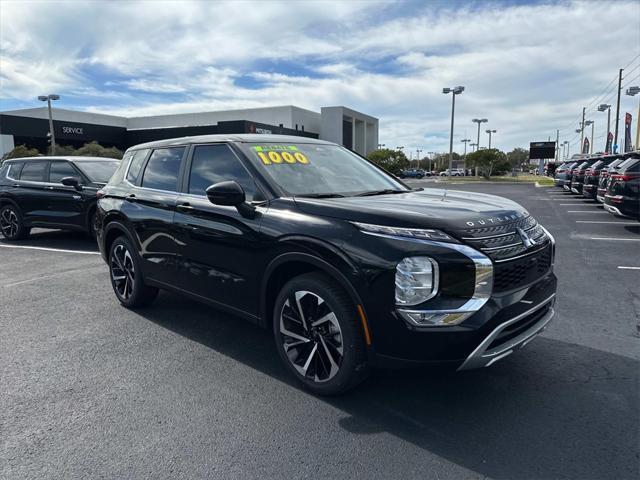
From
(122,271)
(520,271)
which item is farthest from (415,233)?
(122,271)

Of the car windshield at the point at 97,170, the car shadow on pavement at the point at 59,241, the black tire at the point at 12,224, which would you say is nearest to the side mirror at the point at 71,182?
the car windshield at the point at 97,170

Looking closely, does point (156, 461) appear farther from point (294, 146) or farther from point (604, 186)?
point (604, 186)

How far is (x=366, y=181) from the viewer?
4.34 meters

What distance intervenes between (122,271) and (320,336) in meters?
3.07

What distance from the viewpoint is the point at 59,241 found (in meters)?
10.1

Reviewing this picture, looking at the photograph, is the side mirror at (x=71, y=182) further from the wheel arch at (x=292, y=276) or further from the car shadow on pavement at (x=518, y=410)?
the wheel arch at (x=292, y=276)

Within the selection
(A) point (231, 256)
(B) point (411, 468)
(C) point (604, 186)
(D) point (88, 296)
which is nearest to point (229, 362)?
(A) point (231, 256)

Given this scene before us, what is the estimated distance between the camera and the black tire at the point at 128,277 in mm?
5082

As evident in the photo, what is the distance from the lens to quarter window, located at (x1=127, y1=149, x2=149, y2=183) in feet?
16.9

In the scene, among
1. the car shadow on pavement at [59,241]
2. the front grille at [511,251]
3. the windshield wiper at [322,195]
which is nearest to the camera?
the front grille at [511,251]

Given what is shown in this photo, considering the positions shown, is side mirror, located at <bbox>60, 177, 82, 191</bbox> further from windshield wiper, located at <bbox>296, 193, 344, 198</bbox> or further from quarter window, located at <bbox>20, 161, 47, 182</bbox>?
windshield wiper, located at <bbox>296, 193, 344, 198</bbox>

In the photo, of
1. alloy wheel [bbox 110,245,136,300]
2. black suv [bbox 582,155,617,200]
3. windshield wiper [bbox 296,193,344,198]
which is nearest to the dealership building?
black suv [bbox 582,155,617,200]

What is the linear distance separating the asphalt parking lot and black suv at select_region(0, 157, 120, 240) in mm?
4339

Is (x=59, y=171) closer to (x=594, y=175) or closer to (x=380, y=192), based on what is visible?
(x=380, y=192)
